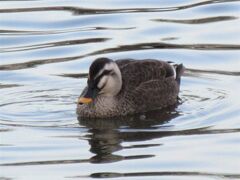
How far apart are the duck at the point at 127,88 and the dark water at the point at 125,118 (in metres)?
0.21

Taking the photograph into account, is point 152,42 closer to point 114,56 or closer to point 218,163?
point 114,56

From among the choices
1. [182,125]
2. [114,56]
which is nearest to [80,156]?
[182,125]

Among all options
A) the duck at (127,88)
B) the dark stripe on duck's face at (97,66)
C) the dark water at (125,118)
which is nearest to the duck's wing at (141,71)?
the duck at (127,88)

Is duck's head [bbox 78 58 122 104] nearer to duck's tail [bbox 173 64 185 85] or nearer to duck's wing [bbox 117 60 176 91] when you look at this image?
duck's wing [bbox 117 60 176 91]

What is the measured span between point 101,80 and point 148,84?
1.18 metres

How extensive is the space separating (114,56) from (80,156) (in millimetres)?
5775

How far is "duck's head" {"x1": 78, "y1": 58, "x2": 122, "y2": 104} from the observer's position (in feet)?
52.1

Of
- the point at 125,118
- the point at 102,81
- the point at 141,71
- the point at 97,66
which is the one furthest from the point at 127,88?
the point at 97,66

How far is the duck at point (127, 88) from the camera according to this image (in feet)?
52.6

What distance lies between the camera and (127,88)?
16.8m

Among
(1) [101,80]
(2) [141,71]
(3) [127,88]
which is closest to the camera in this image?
(1) [101,80]

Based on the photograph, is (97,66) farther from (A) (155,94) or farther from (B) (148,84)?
(A) (155,94)

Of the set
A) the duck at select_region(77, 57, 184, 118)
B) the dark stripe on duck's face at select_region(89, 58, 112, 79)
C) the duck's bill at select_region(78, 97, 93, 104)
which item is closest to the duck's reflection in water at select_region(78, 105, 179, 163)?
the duck at select_region(77, 57, 184, 118)

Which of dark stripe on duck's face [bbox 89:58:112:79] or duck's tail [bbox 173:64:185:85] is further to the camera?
duck's tail [bbox 173:64:185:85]
